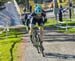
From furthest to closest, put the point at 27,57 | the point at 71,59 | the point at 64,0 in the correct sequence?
the point at 64,0
the point at 27,57
the point at 71,59

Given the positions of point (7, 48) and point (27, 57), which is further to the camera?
point (7, 48)

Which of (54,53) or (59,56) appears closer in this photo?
(59,56)

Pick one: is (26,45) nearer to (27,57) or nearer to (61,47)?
(61,47)

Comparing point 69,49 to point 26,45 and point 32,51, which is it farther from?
point 26,45

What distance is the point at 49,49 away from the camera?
42.3 ft

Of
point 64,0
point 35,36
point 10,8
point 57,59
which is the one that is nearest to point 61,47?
point 35,36

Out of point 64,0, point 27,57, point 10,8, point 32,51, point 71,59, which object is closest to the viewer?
point 71,59

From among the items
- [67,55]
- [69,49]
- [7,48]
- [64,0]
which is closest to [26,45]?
[7,48]

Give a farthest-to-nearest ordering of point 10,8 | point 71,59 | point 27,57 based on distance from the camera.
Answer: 1. point 10,8
2. point 27,57
3. point 71,59

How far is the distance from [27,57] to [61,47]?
7.40 feet

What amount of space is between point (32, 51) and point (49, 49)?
2.08 feet

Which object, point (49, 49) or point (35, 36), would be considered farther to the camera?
point (49, 49)

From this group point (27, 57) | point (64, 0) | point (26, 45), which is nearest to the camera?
point (27, 57)

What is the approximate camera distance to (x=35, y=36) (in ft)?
39.5
